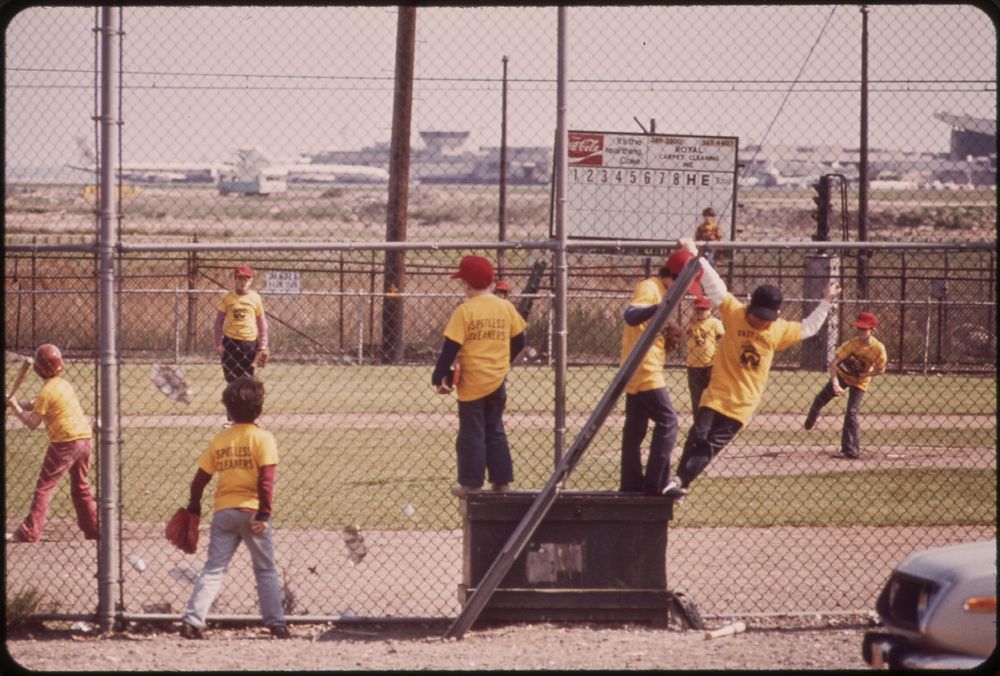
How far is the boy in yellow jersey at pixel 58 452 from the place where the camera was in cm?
958

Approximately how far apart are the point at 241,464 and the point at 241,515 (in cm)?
28

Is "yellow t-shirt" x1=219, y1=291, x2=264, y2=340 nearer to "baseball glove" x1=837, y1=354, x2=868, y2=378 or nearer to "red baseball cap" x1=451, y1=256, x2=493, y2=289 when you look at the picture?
"baseball glove" x1=837, y1=354, x2=868, y2=378

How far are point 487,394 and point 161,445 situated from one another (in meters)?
8.05

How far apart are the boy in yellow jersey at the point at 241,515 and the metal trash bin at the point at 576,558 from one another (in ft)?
3.68

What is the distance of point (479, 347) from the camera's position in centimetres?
762

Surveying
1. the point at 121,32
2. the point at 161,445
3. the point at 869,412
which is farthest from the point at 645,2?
the point at 869,412

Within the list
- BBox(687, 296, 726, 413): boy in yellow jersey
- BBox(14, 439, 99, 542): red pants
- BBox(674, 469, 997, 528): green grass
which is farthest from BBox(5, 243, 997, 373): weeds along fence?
BBox(14, 439, 99, 542): red pants

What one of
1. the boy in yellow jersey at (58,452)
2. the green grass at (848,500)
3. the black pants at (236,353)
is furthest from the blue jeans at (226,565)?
the black pants at (236,353)

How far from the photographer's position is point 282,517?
10734mm

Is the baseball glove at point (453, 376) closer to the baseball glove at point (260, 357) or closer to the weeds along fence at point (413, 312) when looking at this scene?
the baseball glove at point (260, 357)

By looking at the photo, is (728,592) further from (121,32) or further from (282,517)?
(121,32)

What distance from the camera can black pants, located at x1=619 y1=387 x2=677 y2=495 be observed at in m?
7.80

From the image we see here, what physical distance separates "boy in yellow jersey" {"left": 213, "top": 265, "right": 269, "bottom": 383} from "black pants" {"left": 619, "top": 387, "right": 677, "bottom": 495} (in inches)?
343

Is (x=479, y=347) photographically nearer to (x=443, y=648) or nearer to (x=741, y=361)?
(x=443, y=648)
